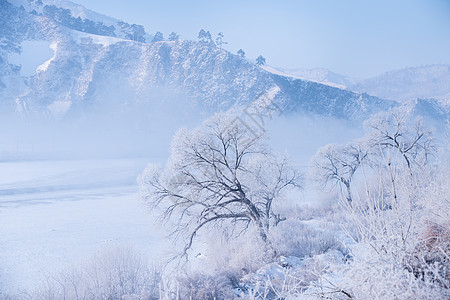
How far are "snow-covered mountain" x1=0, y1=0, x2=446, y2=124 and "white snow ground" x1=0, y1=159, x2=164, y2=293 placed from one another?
167 ft

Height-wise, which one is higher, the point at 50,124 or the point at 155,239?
the point at 50,124

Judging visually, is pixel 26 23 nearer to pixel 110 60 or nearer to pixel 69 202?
pixel 110 60

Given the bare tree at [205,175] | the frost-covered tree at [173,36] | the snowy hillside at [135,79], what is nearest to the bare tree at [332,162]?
the bare tree at [205,175]

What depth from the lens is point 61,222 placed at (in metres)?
21.6

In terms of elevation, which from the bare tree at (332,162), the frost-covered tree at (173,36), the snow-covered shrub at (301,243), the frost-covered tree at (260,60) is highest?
the frost-covered tree at (173,36)

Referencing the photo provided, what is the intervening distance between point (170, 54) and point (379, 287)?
10526cm

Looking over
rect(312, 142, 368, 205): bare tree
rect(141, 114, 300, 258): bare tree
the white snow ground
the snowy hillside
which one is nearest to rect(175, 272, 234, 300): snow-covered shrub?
rect(141, 114, 300, 258): bare tree

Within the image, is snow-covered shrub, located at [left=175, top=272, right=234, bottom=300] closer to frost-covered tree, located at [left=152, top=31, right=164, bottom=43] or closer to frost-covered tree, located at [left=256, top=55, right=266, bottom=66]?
frost-covered tree, located at [left=256, top=55, right=266, bottom=66]

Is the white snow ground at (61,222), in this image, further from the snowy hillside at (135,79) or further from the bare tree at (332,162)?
the snowy hillside at (135,79)

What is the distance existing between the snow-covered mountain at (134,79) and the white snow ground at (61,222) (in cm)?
5090

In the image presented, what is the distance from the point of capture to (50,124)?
8194cm

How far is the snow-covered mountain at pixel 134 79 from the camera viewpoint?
86000 mm

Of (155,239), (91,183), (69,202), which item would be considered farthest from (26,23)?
(155,239)

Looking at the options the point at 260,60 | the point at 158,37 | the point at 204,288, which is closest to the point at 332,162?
the point at 204,288
